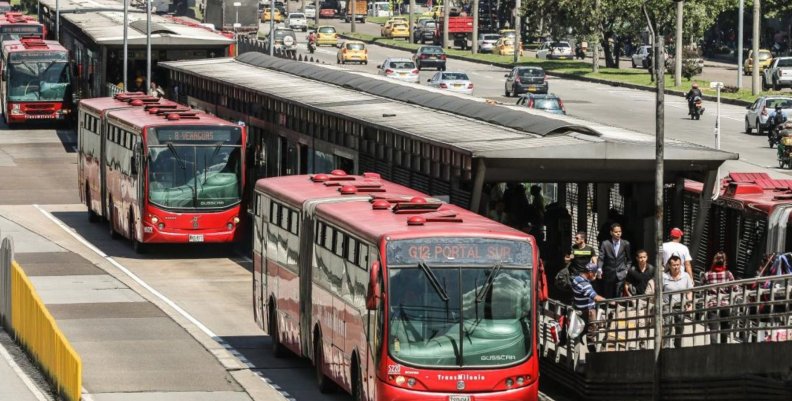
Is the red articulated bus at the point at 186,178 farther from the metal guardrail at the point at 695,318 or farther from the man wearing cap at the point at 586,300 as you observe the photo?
the man wearing cap at the point at 586,300

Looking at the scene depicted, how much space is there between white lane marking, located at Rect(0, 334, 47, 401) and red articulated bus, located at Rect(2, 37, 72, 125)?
40.3 metres

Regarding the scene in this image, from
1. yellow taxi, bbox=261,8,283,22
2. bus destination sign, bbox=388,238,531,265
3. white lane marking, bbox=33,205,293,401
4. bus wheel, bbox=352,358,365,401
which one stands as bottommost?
white lane marking, bbox=33,205,293,401

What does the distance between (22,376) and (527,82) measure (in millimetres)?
58247

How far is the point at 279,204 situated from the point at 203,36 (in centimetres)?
3389

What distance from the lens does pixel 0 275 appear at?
3145 centimetres

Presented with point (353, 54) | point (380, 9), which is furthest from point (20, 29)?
point (380, 9)

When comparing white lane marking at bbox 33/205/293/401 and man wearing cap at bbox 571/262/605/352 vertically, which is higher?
man wearing cap at bbox 571/262/605/352

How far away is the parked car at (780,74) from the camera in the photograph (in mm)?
86250

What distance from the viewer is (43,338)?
2642 centimetres

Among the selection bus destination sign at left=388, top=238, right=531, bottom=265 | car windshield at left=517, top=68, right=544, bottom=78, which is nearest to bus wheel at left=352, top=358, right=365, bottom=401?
bus destination sign at left=388, top=238, right=531, bottom=265

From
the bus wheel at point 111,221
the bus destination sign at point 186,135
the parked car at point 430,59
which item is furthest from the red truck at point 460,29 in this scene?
the bus destination sign at point 186,135

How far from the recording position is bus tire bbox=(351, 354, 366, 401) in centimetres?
2267

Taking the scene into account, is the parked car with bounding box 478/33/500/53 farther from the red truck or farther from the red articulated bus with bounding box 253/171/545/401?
the red articulated bus with bounding box 253/171/545/401

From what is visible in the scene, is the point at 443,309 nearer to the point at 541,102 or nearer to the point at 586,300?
the point at 586,300
